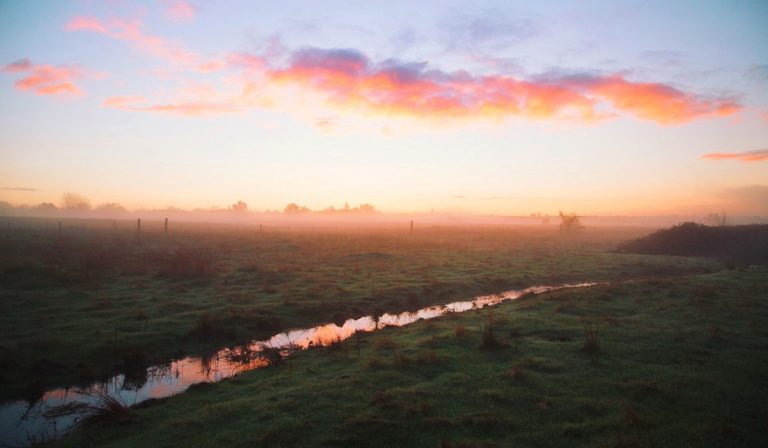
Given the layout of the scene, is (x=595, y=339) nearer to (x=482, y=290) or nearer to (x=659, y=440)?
(x=659, y=440)

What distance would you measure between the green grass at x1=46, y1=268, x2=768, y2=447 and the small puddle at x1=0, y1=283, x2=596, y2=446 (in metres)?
1.42

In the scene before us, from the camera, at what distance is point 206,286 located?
2836cm

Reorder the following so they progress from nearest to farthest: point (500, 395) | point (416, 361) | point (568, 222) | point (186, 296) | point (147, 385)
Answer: point (500, 395), point (416, 361), point (147, 385), point (186, 296), point (568, 222)

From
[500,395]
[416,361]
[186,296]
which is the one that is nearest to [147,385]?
[416,361]

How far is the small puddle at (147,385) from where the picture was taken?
1086 centimetres

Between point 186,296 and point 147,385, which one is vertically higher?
point 186,296

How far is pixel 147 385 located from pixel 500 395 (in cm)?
1158

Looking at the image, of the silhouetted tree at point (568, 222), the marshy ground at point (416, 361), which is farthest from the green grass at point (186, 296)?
the silhouetted tree at point (568, 222)

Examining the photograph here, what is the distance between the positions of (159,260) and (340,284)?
2042cm

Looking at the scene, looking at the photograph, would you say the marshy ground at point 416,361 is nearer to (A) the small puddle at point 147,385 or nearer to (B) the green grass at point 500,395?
(B) the green grass at point 500,395

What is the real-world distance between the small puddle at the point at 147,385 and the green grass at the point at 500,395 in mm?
1424

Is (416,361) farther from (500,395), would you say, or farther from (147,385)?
(147,385)

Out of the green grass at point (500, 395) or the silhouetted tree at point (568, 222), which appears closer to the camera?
the green grass at point (500, 395)

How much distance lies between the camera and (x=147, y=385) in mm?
13711
